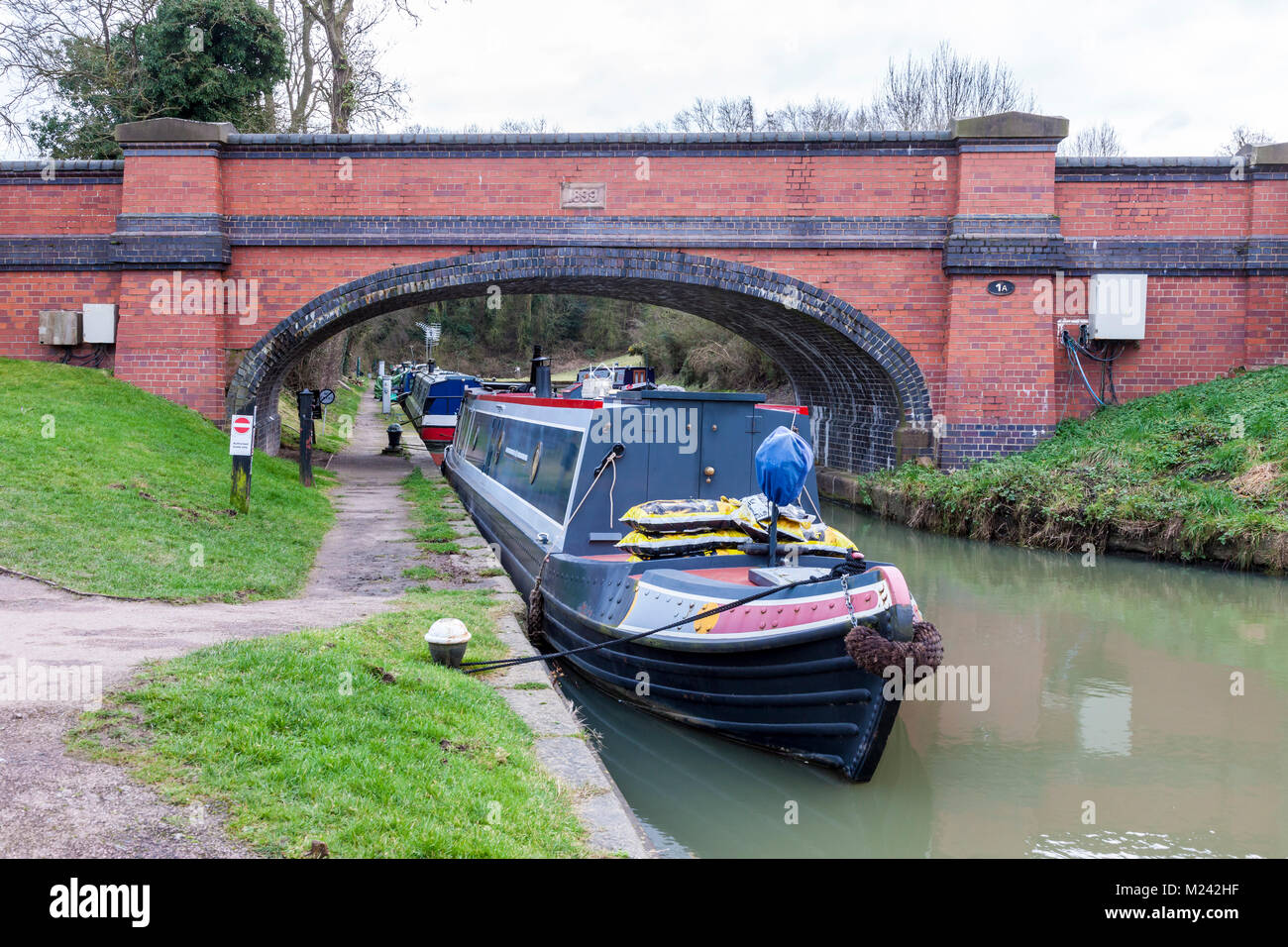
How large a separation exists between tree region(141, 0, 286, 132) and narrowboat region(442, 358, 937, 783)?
1088 cm

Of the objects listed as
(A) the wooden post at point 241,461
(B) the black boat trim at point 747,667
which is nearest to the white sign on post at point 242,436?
(A) the wooden post at point 241,461

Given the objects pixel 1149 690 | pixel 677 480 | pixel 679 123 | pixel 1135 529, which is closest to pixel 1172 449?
pixel 1135 529

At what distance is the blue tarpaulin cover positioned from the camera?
17.8 ft

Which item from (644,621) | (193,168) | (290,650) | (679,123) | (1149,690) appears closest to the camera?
(290,650)

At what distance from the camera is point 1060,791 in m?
5.10

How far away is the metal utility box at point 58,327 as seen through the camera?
1333cm

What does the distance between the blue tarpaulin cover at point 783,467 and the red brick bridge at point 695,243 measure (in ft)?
27.5

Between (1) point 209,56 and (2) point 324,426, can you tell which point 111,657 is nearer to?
(1) point 209,56

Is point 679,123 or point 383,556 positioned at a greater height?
point 679,123

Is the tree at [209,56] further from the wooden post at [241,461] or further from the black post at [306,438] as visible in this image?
the wooden post at [241,461]

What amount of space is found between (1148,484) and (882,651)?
794 cm

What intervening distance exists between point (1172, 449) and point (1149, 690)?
5616 millimetres

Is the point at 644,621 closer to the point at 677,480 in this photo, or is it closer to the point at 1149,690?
the point at 677,480

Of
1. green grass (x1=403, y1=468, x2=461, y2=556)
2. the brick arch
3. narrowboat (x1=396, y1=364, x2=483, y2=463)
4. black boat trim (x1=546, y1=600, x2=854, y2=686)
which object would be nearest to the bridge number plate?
the brick arch
